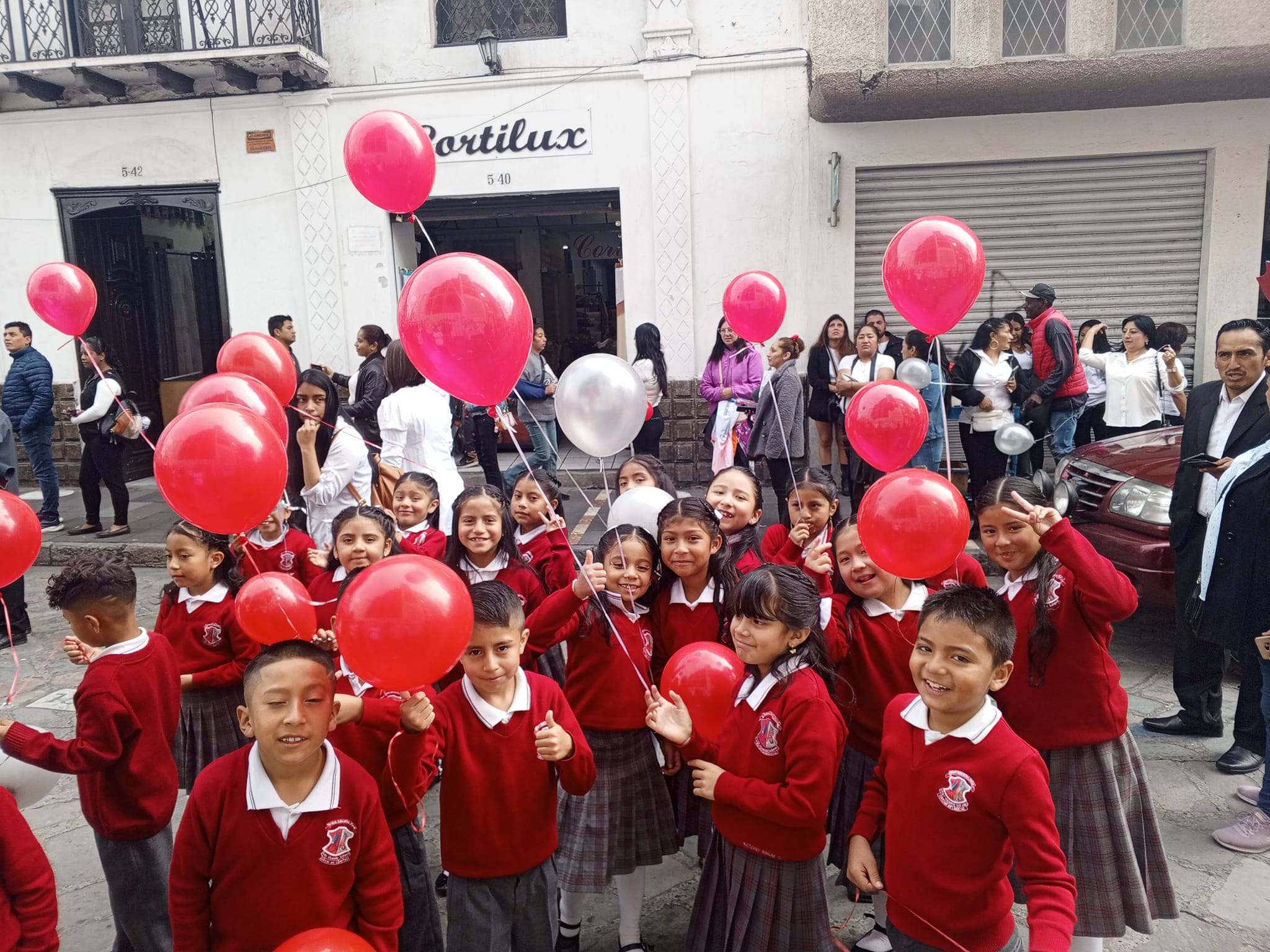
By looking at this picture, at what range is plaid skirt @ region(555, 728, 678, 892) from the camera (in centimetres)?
269

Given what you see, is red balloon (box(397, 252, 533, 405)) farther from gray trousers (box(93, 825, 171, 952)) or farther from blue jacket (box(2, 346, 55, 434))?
blue jacket (box(2, 346, 55, 434))

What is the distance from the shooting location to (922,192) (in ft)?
28.3

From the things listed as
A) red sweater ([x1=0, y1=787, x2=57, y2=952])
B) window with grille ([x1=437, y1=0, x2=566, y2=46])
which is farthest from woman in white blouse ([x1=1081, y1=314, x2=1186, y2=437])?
red sweater ([x1=0, y1=787, x2=57, y2=952])

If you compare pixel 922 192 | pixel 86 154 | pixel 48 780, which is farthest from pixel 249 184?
pixel 48 780

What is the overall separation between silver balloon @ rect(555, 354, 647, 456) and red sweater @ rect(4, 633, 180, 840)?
148cm

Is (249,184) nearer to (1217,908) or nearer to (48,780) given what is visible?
(48,780)

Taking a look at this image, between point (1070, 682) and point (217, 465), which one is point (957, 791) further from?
point (217, 465)

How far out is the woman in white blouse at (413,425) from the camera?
504cm

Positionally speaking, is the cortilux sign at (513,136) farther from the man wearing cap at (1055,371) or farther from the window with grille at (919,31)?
the man wearing cap at (1055,371)

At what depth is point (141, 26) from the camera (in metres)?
9.27

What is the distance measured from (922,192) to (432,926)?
7.81m

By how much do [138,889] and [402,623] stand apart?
1273mm

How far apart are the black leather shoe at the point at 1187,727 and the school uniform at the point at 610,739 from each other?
2376mm

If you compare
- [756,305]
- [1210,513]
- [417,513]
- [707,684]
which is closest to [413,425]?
[417,513]
